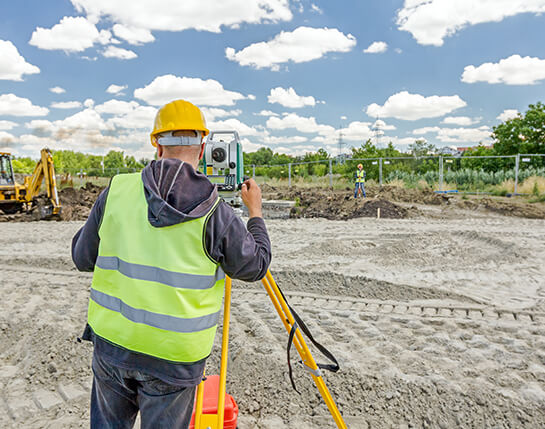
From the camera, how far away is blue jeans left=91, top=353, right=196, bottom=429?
1.45 m

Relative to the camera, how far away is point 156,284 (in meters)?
1.40

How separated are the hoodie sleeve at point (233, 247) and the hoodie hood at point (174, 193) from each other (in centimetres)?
6

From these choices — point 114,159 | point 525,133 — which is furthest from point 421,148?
point 114,159

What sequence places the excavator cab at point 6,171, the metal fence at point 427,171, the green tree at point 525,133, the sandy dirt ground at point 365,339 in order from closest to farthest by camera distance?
the sandy dirt ground at point 365,339
the excavator cab at point 6,171
the metal fence at point 427,171
the green tree at point 525,133

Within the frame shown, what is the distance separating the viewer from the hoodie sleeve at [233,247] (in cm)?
143

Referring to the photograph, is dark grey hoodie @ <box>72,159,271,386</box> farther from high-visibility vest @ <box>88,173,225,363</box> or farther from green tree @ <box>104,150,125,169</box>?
green tree @ <box>104,150,125,169</box>

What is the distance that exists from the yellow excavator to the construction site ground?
5.70 meters

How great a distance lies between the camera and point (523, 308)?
4723 millimetres

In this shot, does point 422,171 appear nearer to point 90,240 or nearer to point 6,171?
point 6,171

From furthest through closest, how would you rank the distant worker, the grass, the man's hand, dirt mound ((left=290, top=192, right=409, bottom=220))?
the distant worker < the grass < dirt mound ((left=290, top=192, right=409, bottom=220)) < the man's hand

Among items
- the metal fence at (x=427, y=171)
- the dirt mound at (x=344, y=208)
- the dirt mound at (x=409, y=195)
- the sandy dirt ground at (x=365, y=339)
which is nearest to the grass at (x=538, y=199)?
the metal fence at (x=427, y=171)

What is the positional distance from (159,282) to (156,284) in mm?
14

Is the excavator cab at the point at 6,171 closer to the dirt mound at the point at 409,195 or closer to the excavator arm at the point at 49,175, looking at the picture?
the excavator arm at the point at 49,175

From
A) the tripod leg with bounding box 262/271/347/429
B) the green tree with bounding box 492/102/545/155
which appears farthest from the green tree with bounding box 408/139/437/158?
the tripod leg with bounding box 262/271/347/429
